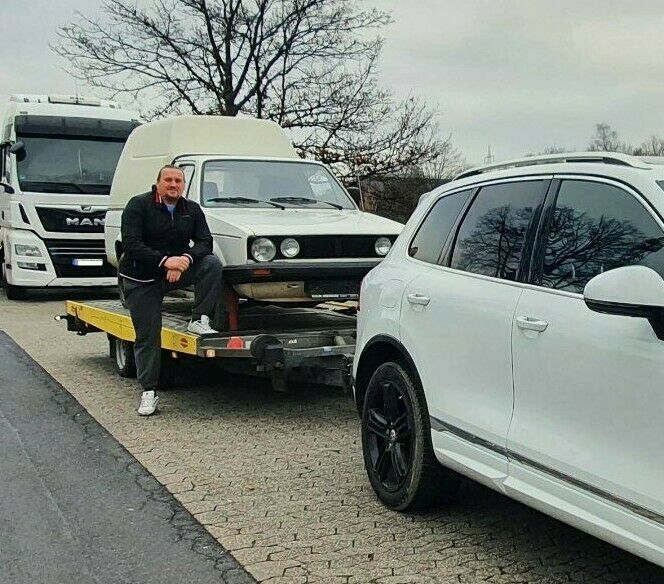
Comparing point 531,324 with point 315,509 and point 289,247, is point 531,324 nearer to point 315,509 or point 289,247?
point 315,509

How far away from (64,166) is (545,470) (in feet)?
47.5

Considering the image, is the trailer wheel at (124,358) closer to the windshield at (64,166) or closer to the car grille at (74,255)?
the car grille at (74,255)

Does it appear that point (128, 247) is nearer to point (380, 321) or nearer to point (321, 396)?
point (321, 396)

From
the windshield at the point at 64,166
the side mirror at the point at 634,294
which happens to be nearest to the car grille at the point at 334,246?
the side mirror at the point at 634,294

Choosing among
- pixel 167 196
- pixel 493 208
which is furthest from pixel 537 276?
pixel 167 196

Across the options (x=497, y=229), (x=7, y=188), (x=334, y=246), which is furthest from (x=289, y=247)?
(x=7, y=188)

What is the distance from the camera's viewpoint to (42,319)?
47.9 ft

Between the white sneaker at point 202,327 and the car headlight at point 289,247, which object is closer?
the white sneaker at point 202,327

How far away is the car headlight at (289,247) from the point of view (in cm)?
733

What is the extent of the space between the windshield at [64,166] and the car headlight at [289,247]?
33.5 ft

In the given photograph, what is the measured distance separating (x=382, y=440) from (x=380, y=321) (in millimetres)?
643

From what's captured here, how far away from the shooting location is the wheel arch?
15.7 feet

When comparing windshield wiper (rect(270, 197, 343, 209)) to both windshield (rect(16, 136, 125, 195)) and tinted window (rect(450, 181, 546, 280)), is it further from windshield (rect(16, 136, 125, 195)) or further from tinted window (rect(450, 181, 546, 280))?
windshield (rect(16, 136, 125, 195))

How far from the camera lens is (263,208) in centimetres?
819
